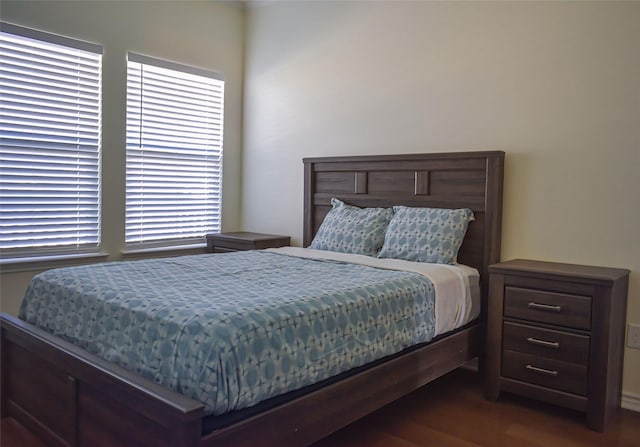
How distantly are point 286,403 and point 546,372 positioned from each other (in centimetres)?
153

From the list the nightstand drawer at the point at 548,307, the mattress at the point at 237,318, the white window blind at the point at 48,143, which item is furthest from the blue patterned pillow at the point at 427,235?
the white window blind at the point at 48,143

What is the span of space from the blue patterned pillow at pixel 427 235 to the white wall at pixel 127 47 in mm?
1938

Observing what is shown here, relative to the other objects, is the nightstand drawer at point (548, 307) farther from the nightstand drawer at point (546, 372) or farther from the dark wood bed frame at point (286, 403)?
the dark wood bed frame at point (286, 403)

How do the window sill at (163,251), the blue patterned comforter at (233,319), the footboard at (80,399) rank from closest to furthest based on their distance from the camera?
the footboard at (80,399)
the blue patterned comforter at (233,319)
the window sill at (163,251)

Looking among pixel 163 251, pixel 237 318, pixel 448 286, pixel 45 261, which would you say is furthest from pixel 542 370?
pixel 45 261

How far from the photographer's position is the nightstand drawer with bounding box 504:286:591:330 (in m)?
2.54

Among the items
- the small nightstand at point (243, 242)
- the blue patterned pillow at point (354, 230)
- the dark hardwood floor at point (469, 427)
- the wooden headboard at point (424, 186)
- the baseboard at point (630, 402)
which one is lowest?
the dark hardwood floor at point (469, 427)

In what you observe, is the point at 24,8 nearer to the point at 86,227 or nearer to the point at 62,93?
the point at 62,93

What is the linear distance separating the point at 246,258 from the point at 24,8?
2.10 m

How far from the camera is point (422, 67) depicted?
351 cm

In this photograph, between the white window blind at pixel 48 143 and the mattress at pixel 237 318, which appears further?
the white window blind at pixel 48 143

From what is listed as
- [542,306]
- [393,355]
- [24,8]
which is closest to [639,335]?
[542,306]

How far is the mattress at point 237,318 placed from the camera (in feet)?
5.42

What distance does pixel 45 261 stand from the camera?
3408 millimetres
